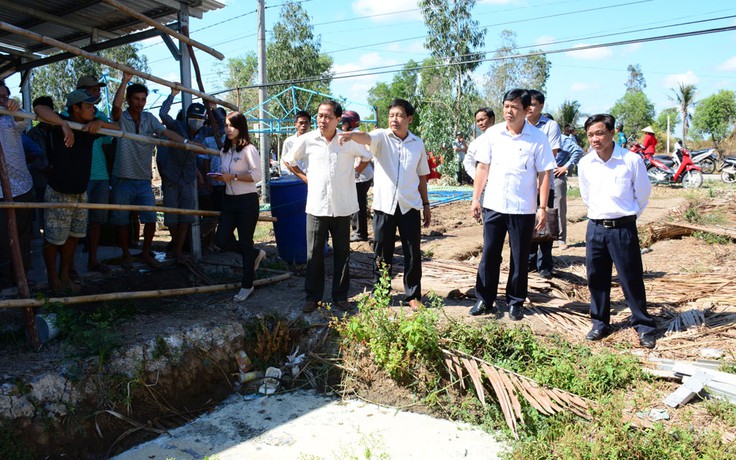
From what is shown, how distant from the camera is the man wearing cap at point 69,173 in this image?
468 cm

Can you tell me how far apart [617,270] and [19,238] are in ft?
16.6

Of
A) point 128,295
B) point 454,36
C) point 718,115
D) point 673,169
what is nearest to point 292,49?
point 454,36

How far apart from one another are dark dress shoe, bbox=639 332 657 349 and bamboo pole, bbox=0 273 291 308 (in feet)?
11.2

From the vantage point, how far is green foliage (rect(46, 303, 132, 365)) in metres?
4.08

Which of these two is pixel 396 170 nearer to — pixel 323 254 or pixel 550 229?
pixel 323 254

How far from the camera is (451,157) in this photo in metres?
23.6

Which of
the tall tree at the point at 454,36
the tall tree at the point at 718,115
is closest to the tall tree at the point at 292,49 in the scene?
the tall tree at the point at 454,36

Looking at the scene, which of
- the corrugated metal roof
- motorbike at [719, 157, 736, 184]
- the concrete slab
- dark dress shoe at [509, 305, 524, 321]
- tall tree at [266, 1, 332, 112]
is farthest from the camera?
tall tree at [266, 1, 332, 112]

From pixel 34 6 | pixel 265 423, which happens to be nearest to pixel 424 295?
pixel 265 423

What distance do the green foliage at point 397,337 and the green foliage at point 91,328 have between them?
5.71 feet

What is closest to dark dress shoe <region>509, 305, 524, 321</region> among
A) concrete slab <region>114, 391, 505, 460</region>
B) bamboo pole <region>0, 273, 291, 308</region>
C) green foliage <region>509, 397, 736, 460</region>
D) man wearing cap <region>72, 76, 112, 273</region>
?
concrete slab <region>114, 391, 505, 460</region>

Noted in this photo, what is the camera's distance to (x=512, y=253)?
4816 millimetres

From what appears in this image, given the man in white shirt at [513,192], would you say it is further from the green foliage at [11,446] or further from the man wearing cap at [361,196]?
the green foliage at [11,446]

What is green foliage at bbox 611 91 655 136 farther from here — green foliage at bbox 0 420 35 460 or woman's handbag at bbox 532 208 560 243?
green foliage at bbox 0 420 35 460
